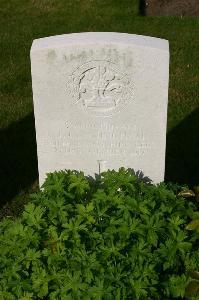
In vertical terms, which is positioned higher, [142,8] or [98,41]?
[142,8]

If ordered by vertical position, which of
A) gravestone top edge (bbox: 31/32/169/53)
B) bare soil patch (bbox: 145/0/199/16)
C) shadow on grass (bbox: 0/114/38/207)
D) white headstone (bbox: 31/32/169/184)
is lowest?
shadow on grass (bbox: 0/114/38/207)

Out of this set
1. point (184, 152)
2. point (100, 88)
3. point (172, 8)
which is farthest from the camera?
point (172, 8)

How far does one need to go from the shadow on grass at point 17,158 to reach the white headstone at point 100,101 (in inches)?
46.2

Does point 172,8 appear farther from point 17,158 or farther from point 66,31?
point 17,158

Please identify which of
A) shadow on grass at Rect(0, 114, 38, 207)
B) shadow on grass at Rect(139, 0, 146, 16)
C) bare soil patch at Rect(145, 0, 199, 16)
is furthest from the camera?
shadow on grass at Rect(139, 0, 146, 16)

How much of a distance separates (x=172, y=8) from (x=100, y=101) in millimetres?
6402

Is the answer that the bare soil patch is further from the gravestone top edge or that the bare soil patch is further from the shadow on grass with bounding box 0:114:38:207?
the gravestone top edge

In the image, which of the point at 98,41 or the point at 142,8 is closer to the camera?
the point at 98,41

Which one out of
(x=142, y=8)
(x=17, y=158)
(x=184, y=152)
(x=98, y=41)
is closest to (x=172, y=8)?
(x=142, y=8)

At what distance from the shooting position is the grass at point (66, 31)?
18.0ft

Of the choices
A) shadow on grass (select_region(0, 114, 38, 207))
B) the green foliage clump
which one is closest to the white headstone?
the green foliage clump

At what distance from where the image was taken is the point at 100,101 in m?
3.71

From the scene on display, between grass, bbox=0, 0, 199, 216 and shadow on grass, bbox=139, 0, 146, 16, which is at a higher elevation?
shadow on grass, bbox=139, 0, 146, 16

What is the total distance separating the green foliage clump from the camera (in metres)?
3.07
